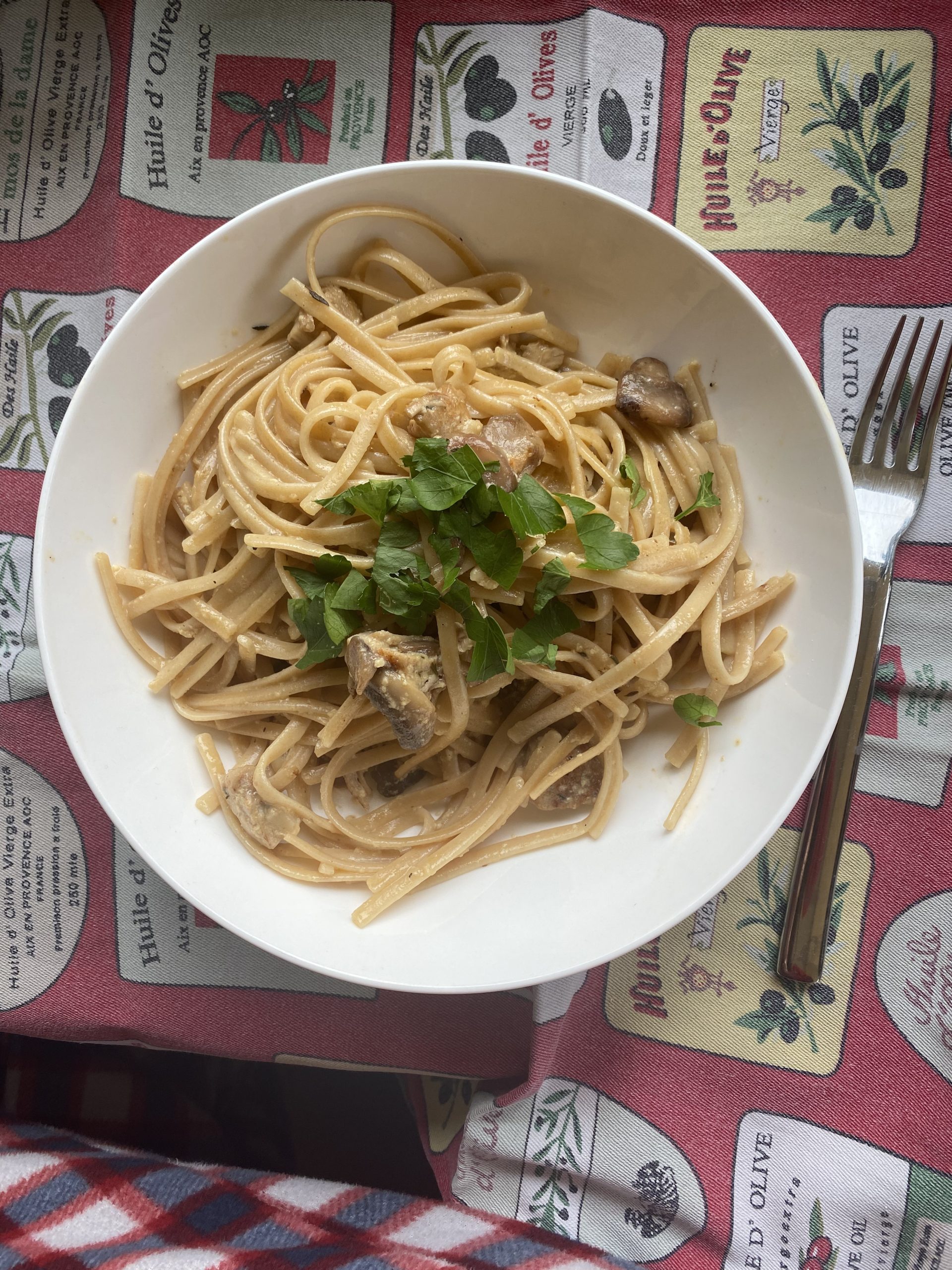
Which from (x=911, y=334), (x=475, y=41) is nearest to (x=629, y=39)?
(x=475, y=41)

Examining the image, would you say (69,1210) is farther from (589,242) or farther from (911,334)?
(911,334)

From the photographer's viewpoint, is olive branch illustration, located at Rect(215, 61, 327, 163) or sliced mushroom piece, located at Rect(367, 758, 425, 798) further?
olive branch illustration, located at Rect(215, 61, 327, 163)

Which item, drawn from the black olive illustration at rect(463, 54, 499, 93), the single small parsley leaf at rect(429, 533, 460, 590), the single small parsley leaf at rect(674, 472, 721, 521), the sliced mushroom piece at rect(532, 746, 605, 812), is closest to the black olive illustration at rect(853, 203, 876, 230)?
the single small parsley leaf at rect(674, 472, 721, 521)

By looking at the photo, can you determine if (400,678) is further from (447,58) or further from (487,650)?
(447,58)

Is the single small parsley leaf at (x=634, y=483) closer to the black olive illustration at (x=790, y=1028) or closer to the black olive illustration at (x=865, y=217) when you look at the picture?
the black olive illustration at (x=865, y=217)

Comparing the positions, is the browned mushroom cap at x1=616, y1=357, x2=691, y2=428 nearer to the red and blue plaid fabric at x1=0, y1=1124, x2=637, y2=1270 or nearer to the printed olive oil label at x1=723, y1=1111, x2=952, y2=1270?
the printed olive oil label at x1=723, y1=1111, x2=952, y2=1270

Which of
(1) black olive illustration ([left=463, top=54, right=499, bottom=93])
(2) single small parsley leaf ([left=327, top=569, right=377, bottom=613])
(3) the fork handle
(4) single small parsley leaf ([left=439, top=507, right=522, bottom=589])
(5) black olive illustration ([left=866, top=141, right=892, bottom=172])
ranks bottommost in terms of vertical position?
(3) the fork handle
